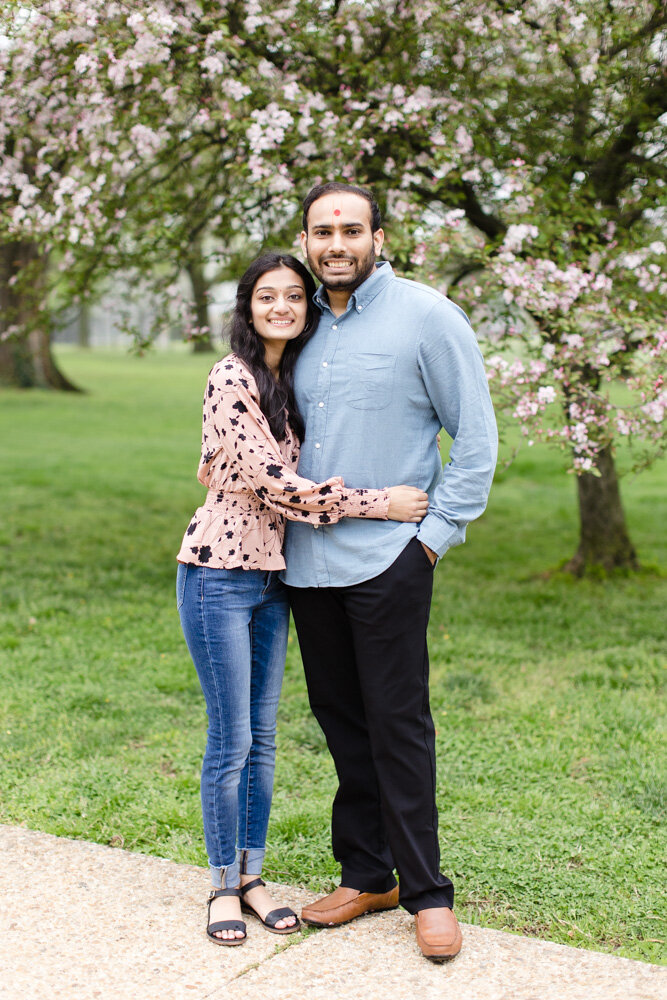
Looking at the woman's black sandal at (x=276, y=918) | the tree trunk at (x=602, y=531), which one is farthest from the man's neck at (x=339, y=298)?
the tree trunk at (x=602, y=531)

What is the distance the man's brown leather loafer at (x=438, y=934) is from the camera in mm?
2838

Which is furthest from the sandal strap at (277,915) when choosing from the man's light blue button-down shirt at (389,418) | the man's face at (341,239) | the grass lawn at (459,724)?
the man's face at (341,239)

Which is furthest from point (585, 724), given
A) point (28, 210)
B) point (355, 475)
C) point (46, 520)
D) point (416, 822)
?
point (46, 520)

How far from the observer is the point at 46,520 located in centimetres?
988

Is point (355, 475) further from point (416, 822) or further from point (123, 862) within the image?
point (123, 862)

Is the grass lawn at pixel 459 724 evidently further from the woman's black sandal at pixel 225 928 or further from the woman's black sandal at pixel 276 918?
the woman's black sandal at pixel 225 928

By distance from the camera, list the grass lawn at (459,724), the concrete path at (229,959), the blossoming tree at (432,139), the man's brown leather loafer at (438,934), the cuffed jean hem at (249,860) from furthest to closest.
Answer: the blossoming tree at (432,139), the grass lawn at (459,724), the cuffed jean hem at (249,860), the man's brown leather loafer at (438,934), the concrete path at (229,959)

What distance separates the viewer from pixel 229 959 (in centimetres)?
288

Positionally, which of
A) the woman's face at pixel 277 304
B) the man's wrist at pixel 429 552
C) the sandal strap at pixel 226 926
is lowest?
the sandal strap at pixel 226 926

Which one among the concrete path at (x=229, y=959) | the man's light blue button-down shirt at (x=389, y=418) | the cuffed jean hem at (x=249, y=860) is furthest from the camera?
the cuffed jean hem at (x=249, y=860)

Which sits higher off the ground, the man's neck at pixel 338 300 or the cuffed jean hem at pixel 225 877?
the man's neck at pixel 338 300

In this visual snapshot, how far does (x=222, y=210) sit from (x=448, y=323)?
14.3ft

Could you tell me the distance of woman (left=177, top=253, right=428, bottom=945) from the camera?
2.93m

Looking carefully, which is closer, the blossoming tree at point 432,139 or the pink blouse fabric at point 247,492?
the pink blouse fabric at point 247,492
